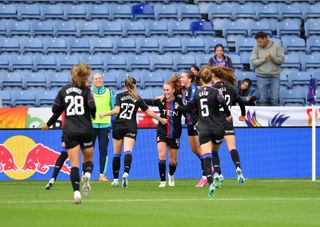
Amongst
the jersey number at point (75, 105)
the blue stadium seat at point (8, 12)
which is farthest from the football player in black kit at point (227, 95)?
the blue stadium seat at point (8, 12)

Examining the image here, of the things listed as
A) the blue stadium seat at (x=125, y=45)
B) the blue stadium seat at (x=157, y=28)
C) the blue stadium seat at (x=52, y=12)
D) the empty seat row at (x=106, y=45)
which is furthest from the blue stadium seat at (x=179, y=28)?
the blue stadium seat at (x=52, y=12)

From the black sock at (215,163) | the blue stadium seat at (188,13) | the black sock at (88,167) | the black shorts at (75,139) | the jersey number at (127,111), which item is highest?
the blue stadium seat at (188,13)

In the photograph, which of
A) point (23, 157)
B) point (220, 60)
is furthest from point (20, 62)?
point (220, 60)

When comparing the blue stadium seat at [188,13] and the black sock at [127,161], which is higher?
the blue stadium seat at [188,13]

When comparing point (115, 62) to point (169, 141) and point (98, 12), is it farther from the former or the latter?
point (169, 141)

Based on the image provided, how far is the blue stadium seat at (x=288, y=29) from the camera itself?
29.8 metres

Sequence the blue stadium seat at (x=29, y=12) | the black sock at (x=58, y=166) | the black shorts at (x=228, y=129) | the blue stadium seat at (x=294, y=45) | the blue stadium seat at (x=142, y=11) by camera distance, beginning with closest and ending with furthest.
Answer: the black sock at (x=58, y=166) → the black shorts at (x=228, y=129) → the blue stadium seat at (x=29, y=12) → the blue stadium seat at (x=294, y=45) → the blue stadium seat at (x=142, y=11)

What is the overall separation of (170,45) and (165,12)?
5.42ft

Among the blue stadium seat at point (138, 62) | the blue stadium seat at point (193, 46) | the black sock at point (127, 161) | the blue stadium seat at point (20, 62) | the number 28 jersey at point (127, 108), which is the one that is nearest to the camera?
the black sock at point (127, 161)

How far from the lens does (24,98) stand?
25.4 metres

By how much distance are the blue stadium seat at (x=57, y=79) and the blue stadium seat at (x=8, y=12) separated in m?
3.33

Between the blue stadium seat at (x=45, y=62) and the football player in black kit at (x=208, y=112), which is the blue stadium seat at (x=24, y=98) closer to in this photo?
the blue stadium seat at (x=45, y=62)

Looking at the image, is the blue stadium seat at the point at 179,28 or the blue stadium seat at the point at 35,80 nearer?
the blue stadium seat at the point at 35,80

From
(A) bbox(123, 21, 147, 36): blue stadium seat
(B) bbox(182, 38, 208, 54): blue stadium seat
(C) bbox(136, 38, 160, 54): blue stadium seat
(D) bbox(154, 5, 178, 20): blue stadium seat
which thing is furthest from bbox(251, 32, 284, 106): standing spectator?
(D) bbox(154, 5, 178, 20): blue stadium seat
